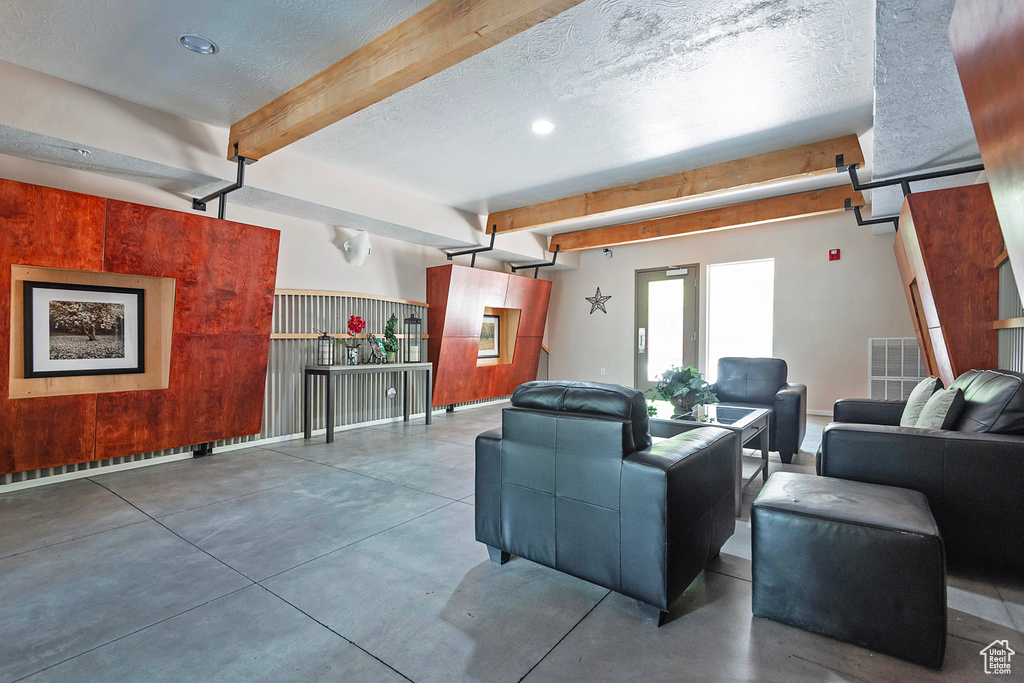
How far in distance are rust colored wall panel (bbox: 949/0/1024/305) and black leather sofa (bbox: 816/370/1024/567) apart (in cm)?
131

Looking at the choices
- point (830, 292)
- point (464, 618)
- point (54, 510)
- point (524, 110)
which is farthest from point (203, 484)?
point (830, 292)

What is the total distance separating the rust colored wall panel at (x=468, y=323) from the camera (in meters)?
6.76

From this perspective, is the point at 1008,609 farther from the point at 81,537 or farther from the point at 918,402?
the point at 81,537

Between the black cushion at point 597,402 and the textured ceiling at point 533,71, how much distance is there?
6.39 ft

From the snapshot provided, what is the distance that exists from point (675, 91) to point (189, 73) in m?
3.19

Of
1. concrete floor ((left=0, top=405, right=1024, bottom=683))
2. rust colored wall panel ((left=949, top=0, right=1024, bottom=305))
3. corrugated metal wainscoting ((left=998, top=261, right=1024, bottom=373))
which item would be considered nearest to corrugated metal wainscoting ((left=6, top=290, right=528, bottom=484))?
concrete floor ((left=0, top=405, right=1024, bottom=683))

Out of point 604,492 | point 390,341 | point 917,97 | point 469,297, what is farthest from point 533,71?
point 469,297

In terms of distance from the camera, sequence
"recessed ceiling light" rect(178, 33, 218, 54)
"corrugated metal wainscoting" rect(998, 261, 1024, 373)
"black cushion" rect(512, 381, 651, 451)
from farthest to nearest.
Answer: "corrugated metal wainscoting" rect(998, 261, 1024, 373), "recessed ceiling light" rect(178, 33, 218, 54), "black cushion" rect(512, 381, 651, 451)

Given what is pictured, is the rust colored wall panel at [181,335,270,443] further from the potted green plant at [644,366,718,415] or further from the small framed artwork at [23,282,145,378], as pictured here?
the potted green plant at [644,366,718,415]

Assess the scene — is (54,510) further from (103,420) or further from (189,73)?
(189,73)

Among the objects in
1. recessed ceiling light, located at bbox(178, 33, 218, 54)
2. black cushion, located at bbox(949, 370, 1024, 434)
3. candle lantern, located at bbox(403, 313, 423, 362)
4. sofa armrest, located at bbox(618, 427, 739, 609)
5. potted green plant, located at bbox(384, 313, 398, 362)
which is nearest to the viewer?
sofa armrest, located at bbox(618, 427, 739, 609)

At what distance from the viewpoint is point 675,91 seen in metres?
3.32

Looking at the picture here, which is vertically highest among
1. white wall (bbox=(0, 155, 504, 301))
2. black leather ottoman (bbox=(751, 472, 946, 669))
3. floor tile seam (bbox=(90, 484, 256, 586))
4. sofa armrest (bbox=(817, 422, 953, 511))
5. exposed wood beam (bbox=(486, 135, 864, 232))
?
exposed wood beam (bbox=(486, 135, 864, 232))

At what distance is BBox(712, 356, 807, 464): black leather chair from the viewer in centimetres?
420
